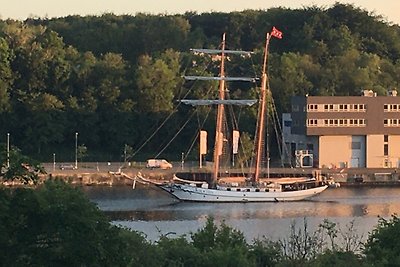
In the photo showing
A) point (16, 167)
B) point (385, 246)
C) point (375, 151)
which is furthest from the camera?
point (375, 151)

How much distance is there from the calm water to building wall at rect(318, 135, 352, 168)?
169 inches

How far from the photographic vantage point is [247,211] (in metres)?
40.1

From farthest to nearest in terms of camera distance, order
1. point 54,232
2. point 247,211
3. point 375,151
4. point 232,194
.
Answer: point 375,151 < point 232,194 < point 247,211 < point 54,232

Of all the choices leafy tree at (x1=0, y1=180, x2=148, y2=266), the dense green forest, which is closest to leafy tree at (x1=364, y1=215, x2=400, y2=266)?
leafy tree at (x1=0, y1=180, x2=148, y2=266)

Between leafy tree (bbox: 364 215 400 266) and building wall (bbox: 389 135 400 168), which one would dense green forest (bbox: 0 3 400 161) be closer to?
building wall (bbox: 389 135 400 168)

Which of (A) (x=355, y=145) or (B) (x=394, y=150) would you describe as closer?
(A) (x=355, y=145)

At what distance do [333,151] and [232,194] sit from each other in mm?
9814

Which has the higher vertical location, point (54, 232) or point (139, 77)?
point (139, 77)

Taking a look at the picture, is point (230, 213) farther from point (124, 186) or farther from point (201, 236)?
point (201, 236)

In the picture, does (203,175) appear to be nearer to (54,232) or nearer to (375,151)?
(375,151)

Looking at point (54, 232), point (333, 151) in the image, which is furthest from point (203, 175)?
point (54, 232)

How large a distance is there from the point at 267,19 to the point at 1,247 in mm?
58695

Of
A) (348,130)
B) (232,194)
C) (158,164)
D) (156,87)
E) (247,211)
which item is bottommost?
(247,211)

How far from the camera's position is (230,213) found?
3903 cm
